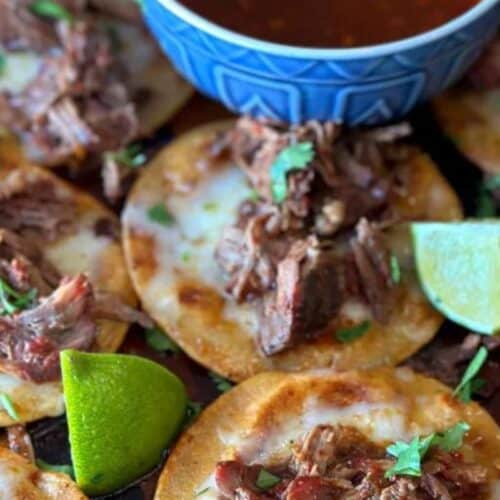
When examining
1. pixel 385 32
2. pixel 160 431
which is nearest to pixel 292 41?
pixel 385 32

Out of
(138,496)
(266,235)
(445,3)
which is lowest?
(138,496)

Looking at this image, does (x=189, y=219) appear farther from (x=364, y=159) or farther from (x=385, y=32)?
(x=385, y=32)

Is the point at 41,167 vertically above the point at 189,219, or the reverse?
the point at 41,167

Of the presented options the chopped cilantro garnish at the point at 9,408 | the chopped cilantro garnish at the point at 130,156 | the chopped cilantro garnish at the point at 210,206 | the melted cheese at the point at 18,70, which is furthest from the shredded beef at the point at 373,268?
the melted cheese at the point at 18,70

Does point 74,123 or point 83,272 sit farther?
point 74,123

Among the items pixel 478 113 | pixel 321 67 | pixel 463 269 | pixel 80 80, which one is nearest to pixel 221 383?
pixel 463 269

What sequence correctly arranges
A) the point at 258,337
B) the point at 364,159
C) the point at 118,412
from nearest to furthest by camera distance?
1. the point at 118,412
2. the point at 258,337
3. the point at 364,159

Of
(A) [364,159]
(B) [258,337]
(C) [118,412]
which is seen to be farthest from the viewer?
(A) [364,159]

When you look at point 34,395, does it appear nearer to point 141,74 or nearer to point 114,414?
point 114,414
